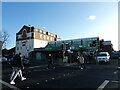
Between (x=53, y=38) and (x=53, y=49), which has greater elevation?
(x=53, y=38)

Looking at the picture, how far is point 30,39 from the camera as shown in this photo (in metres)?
43.6

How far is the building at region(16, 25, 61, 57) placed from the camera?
142 ft

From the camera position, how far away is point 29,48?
144ft

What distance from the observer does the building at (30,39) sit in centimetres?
4322

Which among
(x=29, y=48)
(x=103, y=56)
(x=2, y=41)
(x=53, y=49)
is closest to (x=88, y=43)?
(x=53, y=49)

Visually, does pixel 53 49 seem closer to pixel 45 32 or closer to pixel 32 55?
pixel 32 55

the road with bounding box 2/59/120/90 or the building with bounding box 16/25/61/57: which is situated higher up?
the building with bounding box 16/25/61/57

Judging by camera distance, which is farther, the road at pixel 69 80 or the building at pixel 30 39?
the building at pixel 30 39

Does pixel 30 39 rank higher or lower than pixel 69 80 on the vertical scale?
higher

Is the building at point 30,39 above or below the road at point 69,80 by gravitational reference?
above

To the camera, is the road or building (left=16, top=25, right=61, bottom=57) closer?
the road

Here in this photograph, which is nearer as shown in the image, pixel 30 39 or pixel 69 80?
pixel 69 80

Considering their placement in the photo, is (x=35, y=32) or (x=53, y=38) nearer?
(x=35, y=32)

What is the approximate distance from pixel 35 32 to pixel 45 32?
7.00m
